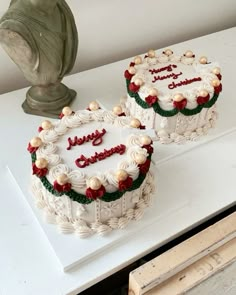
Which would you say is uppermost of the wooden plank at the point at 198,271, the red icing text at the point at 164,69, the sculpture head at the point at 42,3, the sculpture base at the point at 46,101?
the sculpture head at the point at 42,3

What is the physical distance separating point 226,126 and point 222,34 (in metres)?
0.52

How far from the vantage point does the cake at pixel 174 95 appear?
970 millimetres

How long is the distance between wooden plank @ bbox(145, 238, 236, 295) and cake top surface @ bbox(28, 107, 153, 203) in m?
0.20

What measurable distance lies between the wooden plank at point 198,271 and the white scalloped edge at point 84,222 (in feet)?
0.45

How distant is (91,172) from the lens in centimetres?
79

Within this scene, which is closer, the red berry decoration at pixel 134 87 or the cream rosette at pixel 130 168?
the cream rosette at pixel 130 168

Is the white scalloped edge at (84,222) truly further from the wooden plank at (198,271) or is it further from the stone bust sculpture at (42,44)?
the stone bust sculpture at (42,44)

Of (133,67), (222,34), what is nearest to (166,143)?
(133,67)

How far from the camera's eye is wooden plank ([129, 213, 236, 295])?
77cm

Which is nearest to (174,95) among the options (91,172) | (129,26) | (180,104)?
(180,104)

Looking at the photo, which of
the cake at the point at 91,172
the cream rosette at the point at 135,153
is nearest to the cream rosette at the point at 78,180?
the cake at the point at 91,172

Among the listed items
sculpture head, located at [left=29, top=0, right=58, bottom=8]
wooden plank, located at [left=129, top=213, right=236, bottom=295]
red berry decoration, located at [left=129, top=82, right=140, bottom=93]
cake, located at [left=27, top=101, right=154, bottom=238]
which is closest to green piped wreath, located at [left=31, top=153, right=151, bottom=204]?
cake, located at [left=27, top=101, right=154, bottom=238]

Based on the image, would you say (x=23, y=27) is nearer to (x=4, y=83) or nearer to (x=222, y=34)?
(x=4, y=83)

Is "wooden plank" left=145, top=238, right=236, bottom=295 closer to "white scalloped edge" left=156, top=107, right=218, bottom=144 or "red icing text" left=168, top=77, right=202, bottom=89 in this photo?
"white scalloped edge" left=156, top=107, right=218, bottom=144
